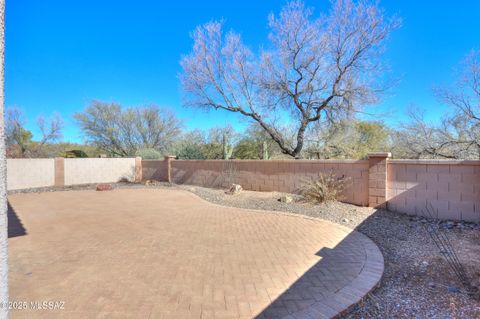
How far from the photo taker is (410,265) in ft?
12.2

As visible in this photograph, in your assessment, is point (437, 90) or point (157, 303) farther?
point (437, 90)

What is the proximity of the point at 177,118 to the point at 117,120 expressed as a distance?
5.59 metres

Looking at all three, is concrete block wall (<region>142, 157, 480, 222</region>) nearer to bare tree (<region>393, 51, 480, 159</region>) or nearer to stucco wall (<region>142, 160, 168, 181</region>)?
bare tree (<region>393, 51, 480, 159</region>)

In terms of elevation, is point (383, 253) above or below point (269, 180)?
below

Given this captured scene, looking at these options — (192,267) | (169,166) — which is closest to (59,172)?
(169,166)

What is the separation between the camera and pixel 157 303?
2760 millimetres

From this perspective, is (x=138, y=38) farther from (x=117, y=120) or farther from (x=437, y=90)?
(x=437, y=90)

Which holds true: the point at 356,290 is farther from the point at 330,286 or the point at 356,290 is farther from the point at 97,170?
the point at 97,170

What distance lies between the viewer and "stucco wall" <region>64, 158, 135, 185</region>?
49.5 ft

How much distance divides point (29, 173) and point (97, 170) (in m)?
3.46

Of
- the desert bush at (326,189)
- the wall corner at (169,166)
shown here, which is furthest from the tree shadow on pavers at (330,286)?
the wall corner at (169,166)

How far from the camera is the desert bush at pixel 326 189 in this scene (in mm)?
7762

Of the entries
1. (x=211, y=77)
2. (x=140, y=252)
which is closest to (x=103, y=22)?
(x=211, y=77)

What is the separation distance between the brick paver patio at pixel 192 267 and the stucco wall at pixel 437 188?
2544 mm
